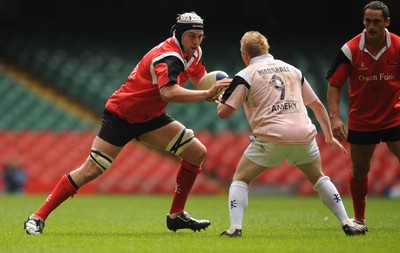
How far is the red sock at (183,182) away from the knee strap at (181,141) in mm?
199

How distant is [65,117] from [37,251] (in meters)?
17.8

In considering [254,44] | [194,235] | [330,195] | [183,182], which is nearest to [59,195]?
[183,182]

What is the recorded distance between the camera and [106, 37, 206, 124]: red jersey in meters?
7.95

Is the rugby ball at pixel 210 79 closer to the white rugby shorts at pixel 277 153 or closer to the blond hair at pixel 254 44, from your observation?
the blond hair at pixel 254 44

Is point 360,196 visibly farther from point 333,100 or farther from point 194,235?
point 194,235

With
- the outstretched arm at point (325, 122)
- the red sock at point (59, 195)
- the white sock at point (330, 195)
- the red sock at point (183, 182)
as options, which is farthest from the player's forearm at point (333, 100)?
the red sock at point (59, 195)

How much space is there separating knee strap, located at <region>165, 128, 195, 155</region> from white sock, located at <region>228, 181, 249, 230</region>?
1.07 m

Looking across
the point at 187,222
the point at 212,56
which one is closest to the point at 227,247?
the point at 187,222

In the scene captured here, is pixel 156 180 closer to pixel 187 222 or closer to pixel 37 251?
pixel 187 222

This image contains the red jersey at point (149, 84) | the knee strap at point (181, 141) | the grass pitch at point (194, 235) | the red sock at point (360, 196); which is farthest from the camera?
the red sock at point (360, 196)

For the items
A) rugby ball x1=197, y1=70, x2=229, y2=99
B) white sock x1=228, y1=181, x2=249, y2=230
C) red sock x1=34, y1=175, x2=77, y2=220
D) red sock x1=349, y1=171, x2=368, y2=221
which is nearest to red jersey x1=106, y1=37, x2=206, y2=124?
rugby ball x1=197, y1=70, x2=229, y2=99

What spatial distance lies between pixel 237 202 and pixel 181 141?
122 cm

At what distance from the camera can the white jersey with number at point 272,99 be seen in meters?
7.39

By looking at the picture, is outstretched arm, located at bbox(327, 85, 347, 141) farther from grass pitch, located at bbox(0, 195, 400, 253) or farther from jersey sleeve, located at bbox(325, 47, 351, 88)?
grass pitch, located at bbox(0, 195, 400, 253)
